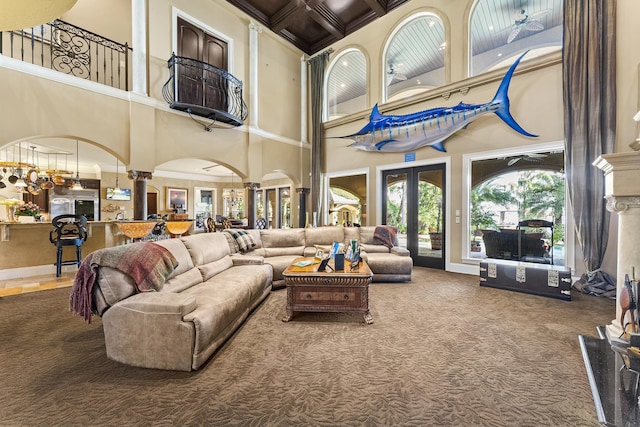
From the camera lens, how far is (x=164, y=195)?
1048 centimetres

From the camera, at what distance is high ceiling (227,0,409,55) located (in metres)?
6.13

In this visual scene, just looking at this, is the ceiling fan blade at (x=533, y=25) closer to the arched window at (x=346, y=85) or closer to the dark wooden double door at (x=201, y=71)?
the arched window at (x=346, y=85)

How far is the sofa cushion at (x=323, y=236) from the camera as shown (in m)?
5.11

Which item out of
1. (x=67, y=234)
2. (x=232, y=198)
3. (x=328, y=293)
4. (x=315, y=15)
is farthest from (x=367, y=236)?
(x=232, y=198)

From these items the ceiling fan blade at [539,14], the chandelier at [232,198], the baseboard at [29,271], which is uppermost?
the ceiling fan blade at [539,14]

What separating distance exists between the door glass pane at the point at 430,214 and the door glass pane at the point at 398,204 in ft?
1.12

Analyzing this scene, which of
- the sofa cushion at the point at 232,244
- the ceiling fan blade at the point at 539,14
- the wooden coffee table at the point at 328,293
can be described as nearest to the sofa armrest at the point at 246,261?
the sofa cushion at the point at 232,244

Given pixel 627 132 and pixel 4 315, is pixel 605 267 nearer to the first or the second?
pixel 627 132

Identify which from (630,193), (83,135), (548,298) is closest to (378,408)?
(630,193)

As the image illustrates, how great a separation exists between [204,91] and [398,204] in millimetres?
4941

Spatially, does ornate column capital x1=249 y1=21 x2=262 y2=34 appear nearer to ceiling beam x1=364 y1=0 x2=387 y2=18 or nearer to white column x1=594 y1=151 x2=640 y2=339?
ceiling beam x1=364 y1=0 x2=387 y2=18

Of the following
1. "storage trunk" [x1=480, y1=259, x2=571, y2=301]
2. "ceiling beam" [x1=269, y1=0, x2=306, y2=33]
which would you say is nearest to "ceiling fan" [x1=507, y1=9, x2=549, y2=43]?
"storage trunk" [x1=480, y1=259, x2=571, y2=301]

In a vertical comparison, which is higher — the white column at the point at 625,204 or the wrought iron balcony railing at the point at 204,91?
the wrought iron balcony railing at the point at 204,91

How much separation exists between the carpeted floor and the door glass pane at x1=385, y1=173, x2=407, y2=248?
319cm
